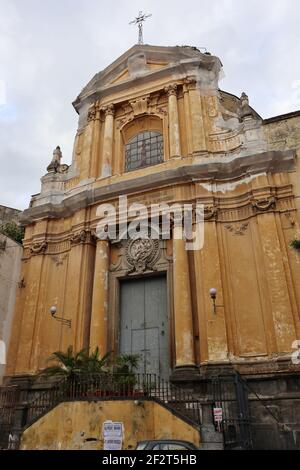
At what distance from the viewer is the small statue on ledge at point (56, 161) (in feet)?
55.9

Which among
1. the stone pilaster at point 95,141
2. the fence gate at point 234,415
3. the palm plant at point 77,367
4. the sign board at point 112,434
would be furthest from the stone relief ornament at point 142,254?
the sign board at point 112,434

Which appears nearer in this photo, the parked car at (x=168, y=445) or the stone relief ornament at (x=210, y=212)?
the parked car at (x=168, y=445)

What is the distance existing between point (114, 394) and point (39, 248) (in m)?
7.68

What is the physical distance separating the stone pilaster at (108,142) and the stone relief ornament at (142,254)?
341 cm

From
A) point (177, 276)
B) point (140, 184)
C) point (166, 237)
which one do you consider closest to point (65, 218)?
point (140, 184)

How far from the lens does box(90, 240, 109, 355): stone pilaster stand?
41.7ft

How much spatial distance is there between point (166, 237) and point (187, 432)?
6513 mm

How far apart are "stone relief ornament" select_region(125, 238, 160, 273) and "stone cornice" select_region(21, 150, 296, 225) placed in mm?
1911

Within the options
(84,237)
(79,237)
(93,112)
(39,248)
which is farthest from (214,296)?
(93,112)

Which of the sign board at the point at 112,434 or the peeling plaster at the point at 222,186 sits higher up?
the peeling plaster at the point at 222,186

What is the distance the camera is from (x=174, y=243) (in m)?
13.0

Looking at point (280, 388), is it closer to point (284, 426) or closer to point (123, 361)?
point (284, 426)

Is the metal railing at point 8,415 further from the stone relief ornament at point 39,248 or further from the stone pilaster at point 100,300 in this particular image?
the stone relief ornament at point 39,248

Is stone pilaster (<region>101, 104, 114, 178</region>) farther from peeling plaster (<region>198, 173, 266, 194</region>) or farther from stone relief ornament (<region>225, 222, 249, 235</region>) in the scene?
stone relief ornament (<region>225, 222, 249, 235</region>)
